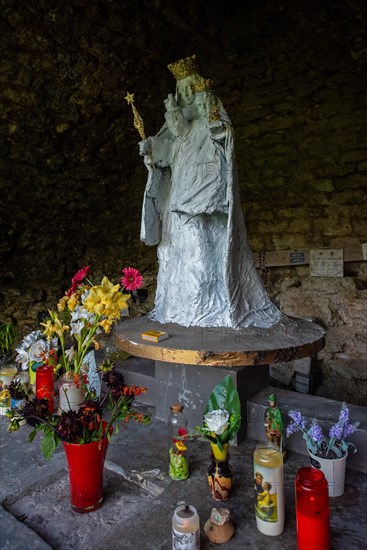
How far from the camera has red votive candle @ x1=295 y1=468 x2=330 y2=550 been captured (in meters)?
0.94

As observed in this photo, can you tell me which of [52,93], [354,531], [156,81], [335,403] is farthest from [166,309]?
[156,81]

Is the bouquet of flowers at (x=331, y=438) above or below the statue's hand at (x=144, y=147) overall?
below

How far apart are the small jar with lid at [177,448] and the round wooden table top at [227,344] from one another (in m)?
0.25

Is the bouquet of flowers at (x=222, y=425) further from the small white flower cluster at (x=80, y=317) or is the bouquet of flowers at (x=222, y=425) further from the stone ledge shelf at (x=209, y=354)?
the small white flower cluster at (x=80, y=317)

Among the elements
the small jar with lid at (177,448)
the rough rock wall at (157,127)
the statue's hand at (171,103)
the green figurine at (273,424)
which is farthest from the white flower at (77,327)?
the rough rock wall at (157,127)

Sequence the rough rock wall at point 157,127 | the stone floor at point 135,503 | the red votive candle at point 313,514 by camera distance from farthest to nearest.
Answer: the rough rock wall at point 157,127 < the stone floor at point 135,503 < the red votive candle at point 313,514

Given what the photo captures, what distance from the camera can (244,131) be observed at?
3.55 m

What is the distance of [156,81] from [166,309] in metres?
2.37

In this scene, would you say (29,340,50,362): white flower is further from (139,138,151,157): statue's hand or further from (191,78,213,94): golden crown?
(191,78,213,94): golden crown

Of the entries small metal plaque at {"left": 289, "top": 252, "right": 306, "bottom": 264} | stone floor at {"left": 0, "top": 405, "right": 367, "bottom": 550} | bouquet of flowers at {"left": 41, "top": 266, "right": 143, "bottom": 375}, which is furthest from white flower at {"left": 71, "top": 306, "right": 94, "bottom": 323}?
small metal plaque at {"left": 289, "top": 252, "right": 306, "bottom": 264}

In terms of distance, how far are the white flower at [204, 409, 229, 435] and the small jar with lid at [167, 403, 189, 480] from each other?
13 centimetres

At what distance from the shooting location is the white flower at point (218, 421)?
1.23m

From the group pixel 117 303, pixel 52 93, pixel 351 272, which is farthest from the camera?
pixel 351 272

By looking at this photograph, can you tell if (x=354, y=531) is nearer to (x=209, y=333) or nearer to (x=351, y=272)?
(x=209, y=333)
